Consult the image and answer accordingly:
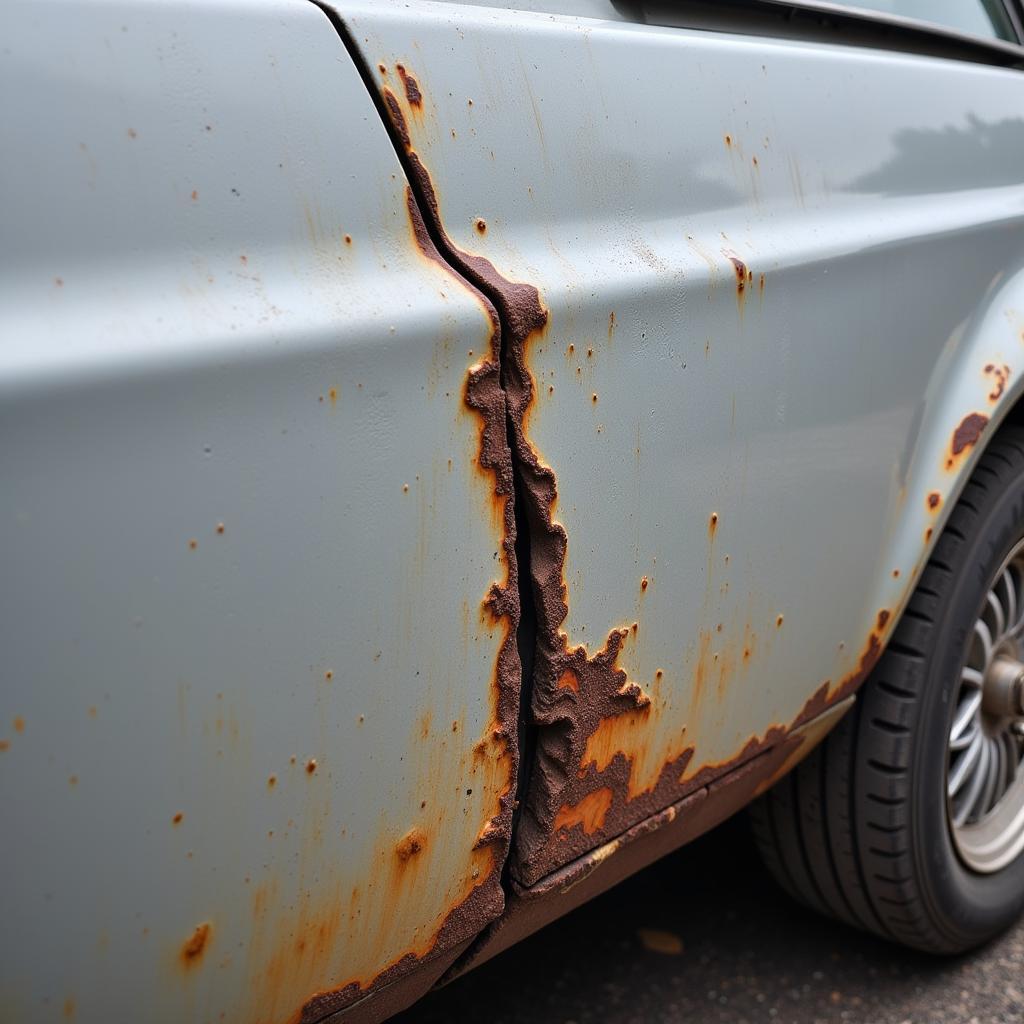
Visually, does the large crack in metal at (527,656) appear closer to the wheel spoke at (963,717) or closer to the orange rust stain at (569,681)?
the orange rust stain at (569,681)

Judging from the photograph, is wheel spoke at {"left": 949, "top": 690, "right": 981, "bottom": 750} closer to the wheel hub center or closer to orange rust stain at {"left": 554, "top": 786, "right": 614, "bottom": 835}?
the wheel hub center

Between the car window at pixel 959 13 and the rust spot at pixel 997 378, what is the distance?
0.57m

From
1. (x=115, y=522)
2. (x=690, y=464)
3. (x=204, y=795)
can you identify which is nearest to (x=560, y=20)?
(x=690, y=464)

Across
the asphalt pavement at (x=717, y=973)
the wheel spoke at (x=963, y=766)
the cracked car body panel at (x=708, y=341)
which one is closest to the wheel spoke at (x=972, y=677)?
the wheel spoke at (x=963, y=766)

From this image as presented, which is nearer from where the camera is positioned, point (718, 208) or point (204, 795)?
point (204, 795)

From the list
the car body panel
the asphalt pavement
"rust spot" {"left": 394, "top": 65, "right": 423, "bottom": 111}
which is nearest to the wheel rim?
the asphalt pavement

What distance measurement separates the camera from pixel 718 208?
56.1 inches

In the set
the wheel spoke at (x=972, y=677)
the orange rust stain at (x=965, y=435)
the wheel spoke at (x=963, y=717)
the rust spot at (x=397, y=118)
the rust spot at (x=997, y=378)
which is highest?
the rust spot at (x=397, y=118)

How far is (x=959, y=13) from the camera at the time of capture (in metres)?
2.04

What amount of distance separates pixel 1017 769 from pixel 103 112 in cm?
215

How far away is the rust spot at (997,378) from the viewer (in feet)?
5.97

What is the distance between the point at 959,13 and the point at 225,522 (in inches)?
67.5

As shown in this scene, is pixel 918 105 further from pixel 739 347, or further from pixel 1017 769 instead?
pixel 1017 769

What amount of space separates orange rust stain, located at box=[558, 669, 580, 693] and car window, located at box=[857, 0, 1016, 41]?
3.79ft
